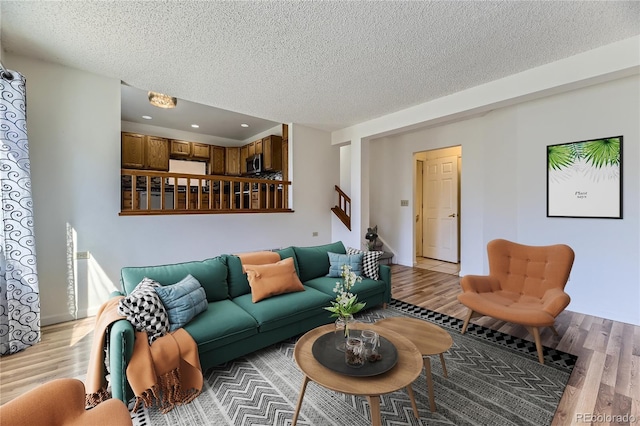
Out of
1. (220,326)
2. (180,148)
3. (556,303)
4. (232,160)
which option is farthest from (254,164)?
(556,303)

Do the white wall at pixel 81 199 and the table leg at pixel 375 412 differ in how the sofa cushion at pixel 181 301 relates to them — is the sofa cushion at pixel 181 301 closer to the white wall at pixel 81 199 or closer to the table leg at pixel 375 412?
the table leg at pixel 375 412

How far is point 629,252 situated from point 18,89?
244 inches

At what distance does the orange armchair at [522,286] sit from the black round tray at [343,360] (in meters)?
1.33

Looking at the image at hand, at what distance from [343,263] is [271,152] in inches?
131

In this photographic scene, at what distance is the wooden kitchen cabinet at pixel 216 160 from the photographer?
21.1ft

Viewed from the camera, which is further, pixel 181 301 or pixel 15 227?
pixel 15 227

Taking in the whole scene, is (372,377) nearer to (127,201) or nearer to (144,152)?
(127,201)

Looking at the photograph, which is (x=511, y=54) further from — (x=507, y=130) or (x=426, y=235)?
(x=426, y=235)

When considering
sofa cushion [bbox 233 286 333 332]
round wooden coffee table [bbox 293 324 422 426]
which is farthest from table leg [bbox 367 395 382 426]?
sofa cushion [bbox 233 286 333 332]

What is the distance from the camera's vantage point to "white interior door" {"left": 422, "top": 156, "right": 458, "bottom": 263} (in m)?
5.61

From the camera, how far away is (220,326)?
2.00m

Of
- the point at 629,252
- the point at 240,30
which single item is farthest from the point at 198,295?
the point at 629,252

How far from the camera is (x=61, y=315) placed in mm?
2938

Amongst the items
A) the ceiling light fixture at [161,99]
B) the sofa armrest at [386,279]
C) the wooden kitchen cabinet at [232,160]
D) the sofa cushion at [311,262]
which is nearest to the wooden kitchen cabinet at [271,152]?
the wooden kitchen cabinet at [232,160]
